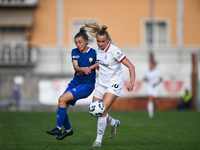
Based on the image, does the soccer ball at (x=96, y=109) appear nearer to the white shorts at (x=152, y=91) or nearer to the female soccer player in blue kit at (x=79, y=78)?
the female soccer player in blue kit at (x=79, y=78)

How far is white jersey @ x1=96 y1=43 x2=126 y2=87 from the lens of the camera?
6793mm

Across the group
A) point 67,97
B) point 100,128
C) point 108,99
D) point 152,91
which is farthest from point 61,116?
point 152,91

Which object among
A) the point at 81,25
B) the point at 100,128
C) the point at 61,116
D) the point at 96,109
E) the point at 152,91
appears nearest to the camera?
the point at 96,109

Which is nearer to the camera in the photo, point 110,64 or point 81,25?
point 110,64

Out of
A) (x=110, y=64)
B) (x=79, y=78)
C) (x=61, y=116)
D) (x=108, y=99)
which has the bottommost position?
(x=61, y=116)

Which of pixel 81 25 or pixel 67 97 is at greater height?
pixel 81 25

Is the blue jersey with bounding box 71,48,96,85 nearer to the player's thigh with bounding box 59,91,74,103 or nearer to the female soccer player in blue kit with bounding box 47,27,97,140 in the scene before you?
the female soccer player in blue kit with bounding box 47,27,97,140

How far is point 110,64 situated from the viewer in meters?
6.84

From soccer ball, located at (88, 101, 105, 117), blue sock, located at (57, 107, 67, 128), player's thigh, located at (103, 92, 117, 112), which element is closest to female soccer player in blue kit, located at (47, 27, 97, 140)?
blue sock, located at (57, 107, 67, 128)

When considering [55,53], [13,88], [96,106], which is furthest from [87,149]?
[55,53]

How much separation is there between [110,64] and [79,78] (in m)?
0.63

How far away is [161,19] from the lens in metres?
26.6

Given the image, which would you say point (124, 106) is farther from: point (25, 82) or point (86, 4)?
point (86, 4)

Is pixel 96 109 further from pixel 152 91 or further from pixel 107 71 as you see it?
pixel 152 91
